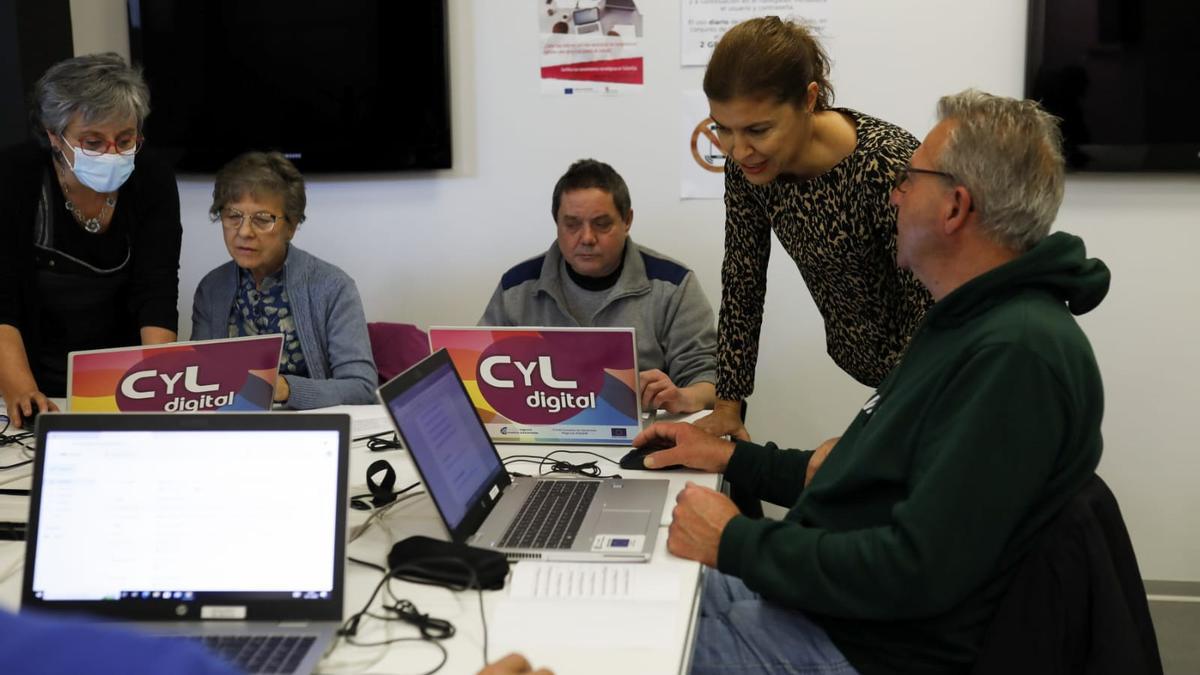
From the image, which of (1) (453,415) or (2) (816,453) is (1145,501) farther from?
(1) (453,415)

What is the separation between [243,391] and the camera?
218 centimetres

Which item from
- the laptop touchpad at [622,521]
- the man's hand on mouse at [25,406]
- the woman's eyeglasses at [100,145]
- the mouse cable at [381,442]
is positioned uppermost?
the woman's eyeglasses at [100,145]

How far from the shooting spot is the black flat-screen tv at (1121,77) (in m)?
2.87

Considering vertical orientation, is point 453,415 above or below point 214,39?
below

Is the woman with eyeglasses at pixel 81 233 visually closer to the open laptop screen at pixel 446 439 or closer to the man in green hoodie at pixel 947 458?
the open laptop screen at pixel 446 439

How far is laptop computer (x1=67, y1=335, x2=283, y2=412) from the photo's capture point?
2053 mm

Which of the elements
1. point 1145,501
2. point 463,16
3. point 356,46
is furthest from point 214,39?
point 1145,501

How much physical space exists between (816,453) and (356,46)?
80.7 inches

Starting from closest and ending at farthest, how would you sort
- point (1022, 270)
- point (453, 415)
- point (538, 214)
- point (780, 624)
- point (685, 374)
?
1. point (1022, 270)
2. point (780, 624)
3. point (453, 415)
4. point (685, 374)
5. point (538, 214)

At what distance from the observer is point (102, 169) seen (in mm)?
2479

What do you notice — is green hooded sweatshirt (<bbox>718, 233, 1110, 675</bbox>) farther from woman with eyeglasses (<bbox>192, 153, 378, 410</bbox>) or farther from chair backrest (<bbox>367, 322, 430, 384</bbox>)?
chair backrest (<bbox>367, 322, 430, 384</bbox>)

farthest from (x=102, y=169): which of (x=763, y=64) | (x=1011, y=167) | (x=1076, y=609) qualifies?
(x=1076, y=609)

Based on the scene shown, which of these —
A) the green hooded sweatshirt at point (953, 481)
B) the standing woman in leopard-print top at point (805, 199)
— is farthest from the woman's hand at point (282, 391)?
the green hooded sweatshirt at point (953, 481)

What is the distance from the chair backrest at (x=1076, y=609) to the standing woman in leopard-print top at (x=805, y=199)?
78 centimetres
